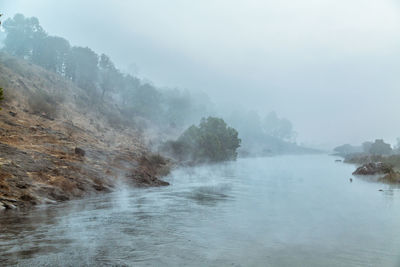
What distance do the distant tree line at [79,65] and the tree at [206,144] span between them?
111 feet

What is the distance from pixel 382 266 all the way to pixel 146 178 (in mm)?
31160

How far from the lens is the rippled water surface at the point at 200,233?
49.9ft

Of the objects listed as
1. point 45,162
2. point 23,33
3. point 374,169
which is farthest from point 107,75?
point 45,162

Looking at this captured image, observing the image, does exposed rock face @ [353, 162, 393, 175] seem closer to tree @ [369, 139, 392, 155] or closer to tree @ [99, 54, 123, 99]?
tree @ [369, 139, 392, 155]

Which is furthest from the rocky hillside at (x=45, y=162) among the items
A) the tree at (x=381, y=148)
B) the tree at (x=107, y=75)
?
the tree at (x=381, y=148)

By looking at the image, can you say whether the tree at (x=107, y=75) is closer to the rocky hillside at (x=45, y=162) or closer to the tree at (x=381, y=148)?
the rocky hillside at (x=45, y=162)

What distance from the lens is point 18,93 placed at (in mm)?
58031

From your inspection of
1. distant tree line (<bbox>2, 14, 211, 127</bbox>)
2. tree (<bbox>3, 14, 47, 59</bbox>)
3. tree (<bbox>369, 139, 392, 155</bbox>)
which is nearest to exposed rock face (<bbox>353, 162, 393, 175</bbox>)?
tree (<bbox>369, 139, 392, 155</bbox>)

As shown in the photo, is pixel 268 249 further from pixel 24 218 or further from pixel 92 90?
pixel 92 90

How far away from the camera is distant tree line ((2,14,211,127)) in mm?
114938

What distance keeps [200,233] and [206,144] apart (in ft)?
250

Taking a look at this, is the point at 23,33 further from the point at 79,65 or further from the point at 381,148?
the point at 381,148

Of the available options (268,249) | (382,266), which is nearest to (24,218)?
(268,249)

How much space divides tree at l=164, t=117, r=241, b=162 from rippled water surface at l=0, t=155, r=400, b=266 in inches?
2256
